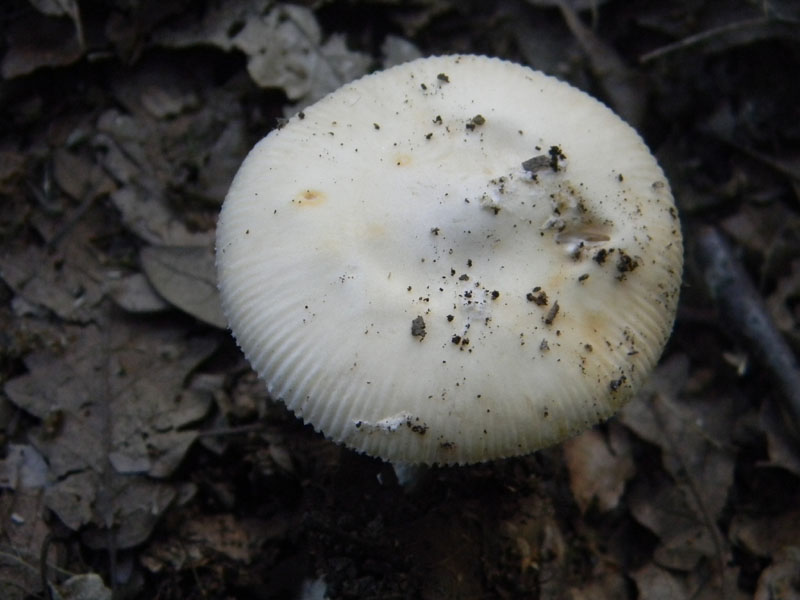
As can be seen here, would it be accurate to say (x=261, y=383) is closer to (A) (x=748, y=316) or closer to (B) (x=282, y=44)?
(B) (x=282, y=44)

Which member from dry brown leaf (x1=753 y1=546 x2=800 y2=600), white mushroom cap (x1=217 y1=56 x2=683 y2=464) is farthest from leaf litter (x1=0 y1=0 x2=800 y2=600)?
white mushroom cap (x1=217 y1=56 x2=683 y2=464)

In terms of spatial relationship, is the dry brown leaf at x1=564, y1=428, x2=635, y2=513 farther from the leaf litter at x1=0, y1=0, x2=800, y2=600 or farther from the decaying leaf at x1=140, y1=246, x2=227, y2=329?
the decaying leaf at x1=140, y1=246, x2=227, y2=329

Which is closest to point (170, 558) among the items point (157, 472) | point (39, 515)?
point (157, 472)

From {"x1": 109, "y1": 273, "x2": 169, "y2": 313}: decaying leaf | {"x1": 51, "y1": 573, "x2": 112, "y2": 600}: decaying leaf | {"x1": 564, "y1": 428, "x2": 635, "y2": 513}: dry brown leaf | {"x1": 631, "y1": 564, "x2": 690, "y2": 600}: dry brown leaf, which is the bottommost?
{"x1": 631, "y1": 564, "x2": 690, "y2": 600}: dry brown leaf

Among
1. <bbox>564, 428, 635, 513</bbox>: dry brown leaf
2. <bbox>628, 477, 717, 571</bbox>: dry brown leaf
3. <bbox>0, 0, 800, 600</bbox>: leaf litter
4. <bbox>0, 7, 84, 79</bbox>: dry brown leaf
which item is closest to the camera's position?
<bbox>0, 0, 800, 600</bbox>: leaf litter

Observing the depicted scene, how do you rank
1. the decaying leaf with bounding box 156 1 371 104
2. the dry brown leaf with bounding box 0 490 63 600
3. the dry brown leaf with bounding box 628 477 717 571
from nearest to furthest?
the dry brown leaf with bounding box 0 490 63 600
the dry brown leaf with bounding box 628 477 717 571
the decaying leaf with bounding box 156 1 371 104

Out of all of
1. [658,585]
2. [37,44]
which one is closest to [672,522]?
[658,585]
